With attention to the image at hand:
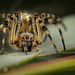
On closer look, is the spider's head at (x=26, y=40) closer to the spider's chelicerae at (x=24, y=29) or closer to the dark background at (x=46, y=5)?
the spider's chelicerae at (x=24, y=29)

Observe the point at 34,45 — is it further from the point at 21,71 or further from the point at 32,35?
the point at 21,71

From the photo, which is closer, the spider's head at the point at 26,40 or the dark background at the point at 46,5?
the spider's head at the point at 26,40

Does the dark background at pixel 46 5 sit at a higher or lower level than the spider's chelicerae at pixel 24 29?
higher

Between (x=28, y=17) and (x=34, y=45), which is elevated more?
(x=28, y=17)

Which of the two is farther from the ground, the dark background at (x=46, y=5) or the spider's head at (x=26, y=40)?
the dark background at (x=46, y=5)

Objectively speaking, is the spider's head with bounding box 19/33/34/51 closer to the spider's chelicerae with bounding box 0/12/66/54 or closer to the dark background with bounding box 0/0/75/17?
the spider's chelicerae with bounding box 0/12/66/54

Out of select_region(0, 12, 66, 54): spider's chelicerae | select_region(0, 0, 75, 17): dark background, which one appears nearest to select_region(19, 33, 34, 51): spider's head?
select_region(0, 12, 66, 54): spider's chelicerae

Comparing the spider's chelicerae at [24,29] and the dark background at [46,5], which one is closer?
the spider's chelicerae at [24,29]

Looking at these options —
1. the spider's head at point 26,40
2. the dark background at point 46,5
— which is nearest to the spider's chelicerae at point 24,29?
the spider's head at point 26,40

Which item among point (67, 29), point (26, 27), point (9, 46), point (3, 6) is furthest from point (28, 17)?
point (3, 6)

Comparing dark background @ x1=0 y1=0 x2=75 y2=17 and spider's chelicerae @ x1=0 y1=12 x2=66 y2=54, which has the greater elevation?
dark background @ x1=0 y1=0 x2=75 y2=17

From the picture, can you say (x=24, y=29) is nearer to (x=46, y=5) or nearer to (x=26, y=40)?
(x=26, y=40)
